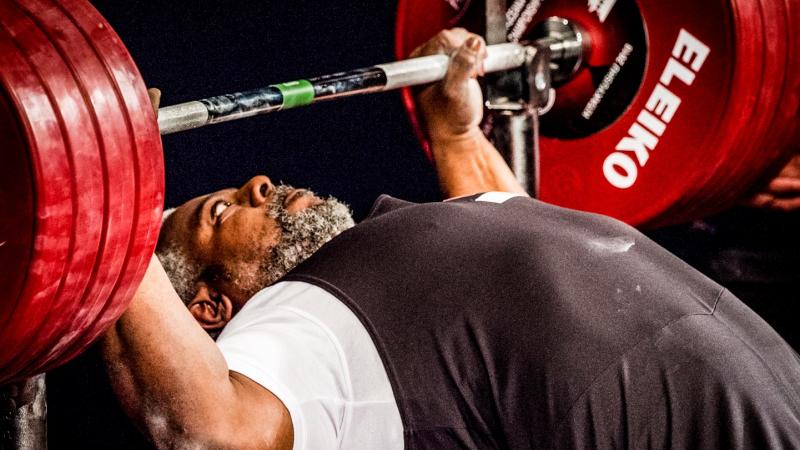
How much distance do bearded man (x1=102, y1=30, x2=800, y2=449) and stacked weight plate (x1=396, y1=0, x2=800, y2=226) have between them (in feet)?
1.61

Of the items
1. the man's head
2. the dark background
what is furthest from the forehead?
Result: the dark background

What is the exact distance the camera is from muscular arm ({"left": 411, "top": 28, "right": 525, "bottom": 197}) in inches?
68.9

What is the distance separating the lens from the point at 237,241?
1.70 meters

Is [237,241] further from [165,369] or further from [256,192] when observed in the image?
[165,369]

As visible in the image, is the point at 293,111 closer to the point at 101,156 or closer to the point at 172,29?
the point at 172,29

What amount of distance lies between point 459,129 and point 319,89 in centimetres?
48

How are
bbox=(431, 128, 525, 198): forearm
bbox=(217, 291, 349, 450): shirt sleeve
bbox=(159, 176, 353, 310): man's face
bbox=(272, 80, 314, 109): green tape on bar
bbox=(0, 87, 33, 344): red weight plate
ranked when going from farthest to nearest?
1. bbox=(431, 128, 525, 198): forearm
2. bbox=(159, 176, 353, 310): man's face
3. bbox=(272, 80, 314, 109): green tape on bar
4. bbox=(217, 291, 349, 450): shirt sleeve
5. bbox=(0, 87, 33, 344): red weight plate

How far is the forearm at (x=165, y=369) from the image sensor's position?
108cm

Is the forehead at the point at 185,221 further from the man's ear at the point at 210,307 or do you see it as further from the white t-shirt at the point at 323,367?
the white t-shirt at the point at 323,367

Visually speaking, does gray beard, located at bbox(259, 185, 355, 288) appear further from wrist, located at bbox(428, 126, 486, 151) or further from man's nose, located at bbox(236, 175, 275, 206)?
wrist, located at bbox(428, 126, 486, 151)

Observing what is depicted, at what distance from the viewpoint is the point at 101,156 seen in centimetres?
87

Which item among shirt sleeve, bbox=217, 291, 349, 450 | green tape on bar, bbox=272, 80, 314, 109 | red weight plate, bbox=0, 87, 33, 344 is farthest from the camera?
green tape on bar, bbox=272, 80, 314, 109

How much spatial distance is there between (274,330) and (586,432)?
414 mm

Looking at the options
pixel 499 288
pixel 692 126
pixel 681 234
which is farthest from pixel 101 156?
pixel 681 234
